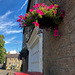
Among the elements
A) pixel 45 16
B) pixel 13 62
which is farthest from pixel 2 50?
pixel 45 16

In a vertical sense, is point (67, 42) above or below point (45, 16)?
below

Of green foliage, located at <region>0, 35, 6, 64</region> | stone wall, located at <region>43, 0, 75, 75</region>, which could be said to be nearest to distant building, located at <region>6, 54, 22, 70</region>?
green foliage, located at <region>0, 35, 6, 64</region>

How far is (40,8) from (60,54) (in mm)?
1372

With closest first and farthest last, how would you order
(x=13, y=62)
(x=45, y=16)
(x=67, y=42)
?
(x=67, y=42) → (x=45, y=16) → (x=13, y=62)

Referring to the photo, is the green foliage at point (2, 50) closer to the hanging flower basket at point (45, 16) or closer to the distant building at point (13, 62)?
the distant building at point (13, 62)

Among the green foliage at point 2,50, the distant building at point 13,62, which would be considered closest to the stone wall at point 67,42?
the green foliage at point 2,50

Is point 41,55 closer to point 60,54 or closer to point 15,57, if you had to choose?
point 60,54

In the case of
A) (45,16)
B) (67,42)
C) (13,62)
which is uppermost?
(45,16)

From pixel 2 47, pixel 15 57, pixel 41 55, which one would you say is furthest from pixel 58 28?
pixel 15 57

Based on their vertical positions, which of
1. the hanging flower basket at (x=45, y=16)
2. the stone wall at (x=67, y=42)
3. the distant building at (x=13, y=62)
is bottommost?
the distant building at (x=13, y=62)

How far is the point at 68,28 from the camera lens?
2.40 meters

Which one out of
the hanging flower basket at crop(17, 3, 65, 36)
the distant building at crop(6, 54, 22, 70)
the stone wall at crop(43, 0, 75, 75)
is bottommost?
the distant building at crop(6, 54, 22, 70)

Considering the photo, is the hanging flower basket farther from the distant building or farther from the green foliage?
the distant building

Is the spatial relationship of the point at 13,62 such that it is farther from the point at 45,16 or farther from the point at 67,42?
the point at 67,42
